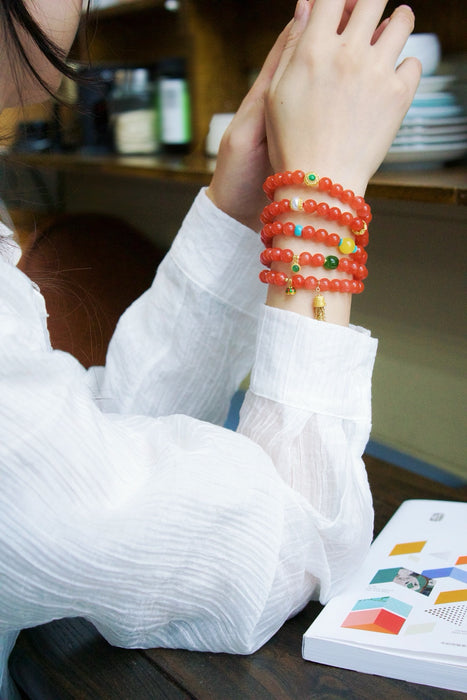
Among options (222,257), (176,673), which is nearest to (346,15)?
(222,257)

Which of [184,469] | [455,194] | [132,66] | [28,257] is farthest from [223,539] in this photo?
[132,66]

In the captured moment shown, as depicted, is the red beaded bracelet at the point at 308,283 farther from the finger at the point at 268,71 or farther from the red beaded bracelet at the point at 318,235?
the finger at the point at 268,71

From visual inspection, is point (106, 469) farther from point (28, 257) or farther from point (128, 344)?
point (28, 257)

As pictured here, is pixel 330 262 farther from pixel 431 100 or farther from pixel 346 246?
pixel 431 100

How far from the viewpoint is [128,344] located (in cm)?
76

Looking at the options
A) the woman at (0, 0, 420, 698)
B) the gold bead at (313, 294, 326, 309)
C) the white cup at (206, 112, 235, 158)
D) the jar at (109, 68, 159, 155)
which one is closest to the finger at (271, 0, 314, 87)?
the woman at (0, 0, 420, 698)

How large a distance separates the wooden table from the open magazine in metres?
0.01

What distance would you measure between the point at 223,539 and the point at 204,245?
1.18ft

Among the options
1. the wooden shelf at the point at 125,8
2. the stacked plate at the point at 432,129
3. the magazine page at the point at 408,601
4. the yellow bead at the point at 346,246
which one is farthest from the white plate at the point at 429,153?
the wooden shelf at the point at 125,8

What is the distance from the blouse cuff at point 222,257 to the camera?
28.2 inches

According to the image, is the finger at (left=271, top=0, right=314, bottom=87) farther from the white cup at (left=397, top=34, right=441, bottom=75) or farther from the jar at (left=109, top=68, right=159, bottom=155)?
the jar at (left=109, top=68, right=159, bottom=155)

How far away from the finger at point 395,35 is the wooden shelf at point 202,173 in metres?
0.15

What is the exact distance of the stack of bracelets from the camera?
53cm

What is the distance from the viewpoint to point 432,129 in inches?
29.7
